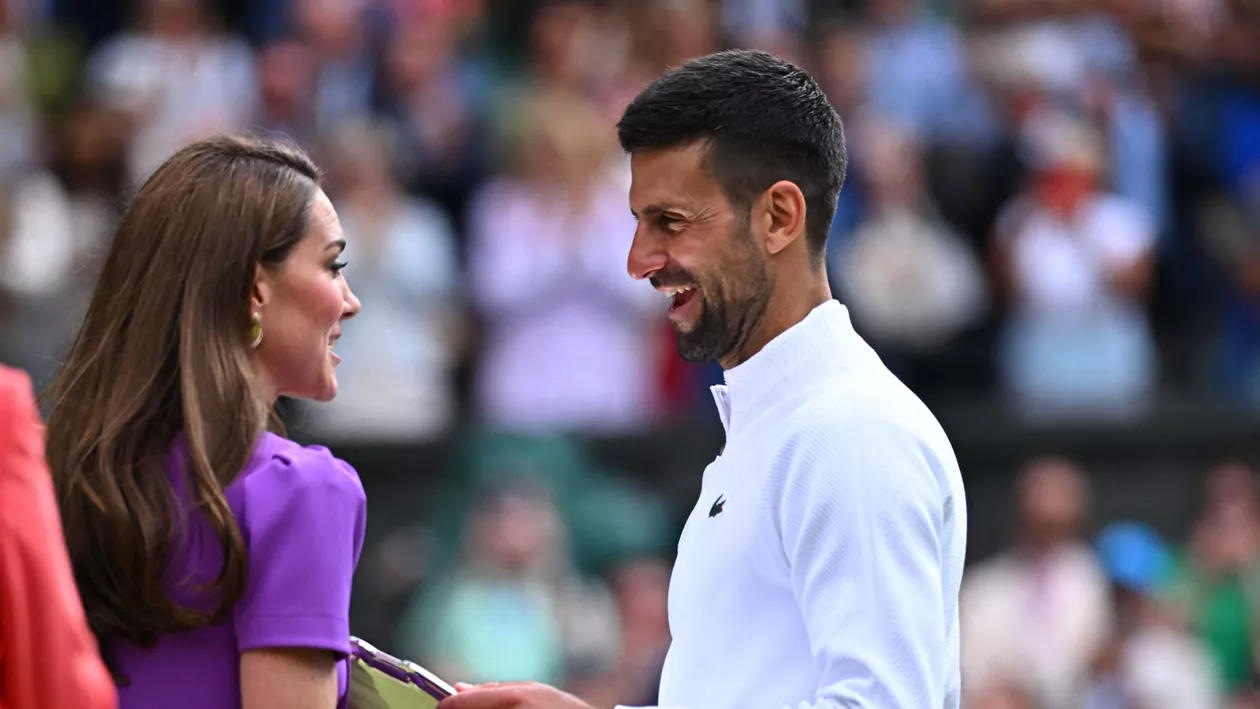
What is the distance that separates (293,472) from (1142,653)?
6.16 m

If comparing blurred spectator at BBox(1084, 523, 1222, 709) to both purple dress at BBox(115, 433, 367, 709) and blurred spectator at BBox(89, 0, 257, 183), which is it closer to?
blurred spectator at BBox(89, 0, 257, 183)

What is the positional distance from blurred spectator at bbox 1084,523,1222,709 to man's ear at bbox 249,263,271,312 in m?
5.87

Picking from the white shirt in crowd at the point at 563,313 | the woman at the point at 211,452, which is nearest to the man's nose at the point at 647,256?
the woman at the point at 211,452

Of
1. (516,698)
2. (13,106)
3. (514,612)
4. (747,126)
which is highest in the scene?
(747,126)

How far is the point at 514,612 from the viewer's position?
7676 millimetres

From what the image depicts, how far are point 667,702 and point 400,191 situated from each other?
19.9 feet

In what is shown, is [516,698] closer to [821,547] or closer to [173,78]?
[821,547]

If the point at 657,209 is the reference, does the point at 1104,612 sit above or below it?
below

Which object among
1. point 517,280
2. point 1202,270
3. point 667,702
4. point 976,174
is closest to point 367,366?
point 517,280

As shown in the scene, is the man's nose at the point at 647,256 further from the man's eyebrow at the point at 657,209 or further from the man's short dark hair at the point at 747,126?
the man's short dark hair at the point at 747,126

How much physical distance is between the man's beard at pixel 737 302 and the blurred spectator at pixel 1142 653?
5.47m

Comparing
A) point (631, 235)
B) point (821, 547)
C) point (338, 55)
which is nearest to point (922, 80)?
point (631, 235)

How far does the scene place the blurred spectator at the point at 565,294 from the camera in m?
8.54

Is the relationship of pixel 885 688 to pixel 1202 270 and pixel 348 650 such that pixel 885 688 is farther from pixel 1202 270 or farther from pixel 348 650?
pixel 1202 270
